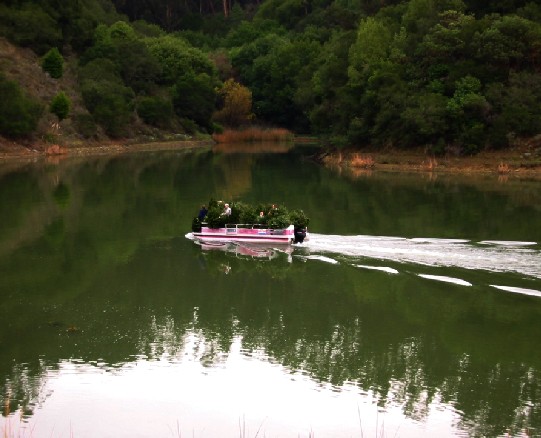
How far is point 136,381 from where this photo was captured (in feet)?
56.0

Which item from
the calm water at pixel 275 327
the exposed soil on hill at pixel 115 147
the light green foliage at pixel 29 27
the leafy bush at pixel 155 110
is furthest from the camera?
the leafy bush at pixel 155 110

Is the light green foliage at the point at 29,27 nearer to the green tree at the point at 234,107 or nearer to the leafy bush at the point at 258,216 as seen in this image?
the green tree at the point at 234,107

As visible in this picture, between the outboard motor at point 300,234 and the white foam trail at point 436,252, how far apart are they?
11.1 inches

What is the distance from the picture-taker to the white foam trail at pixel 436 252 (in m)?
26.4

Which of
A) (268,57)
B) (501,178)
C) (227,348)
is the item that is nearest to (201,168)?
(501,178)

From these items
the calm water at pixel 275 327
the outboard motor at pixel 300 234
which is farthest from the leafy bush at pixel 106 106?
the outboard motor at pixel 300 234

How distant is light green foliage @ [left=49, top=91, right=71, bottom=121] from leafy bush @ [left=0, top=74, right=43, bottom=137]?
275 inches

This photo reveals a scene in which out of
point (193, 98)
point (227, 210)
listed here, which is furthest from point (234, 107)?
point (227, 210)

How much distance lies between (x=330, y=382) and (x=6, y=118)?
64.5m

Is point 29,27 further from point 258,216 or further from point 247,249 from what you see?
point 247,249

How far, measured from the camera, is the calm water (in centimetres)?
1541

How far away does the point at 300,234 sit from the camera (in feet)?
102

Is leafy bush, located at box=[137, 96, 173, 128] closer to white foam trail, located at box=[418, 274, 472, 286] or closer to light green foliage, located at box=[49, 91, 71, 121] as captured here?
light green foliage, located at box=[49, 91, 71, 121]

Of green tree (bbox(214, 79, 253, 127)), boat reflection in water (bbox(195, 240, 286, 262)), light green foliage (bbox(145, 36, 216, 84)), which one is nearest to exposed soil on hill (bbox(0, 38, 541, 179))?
green tree (bbox(214, 79, 253, 127))
